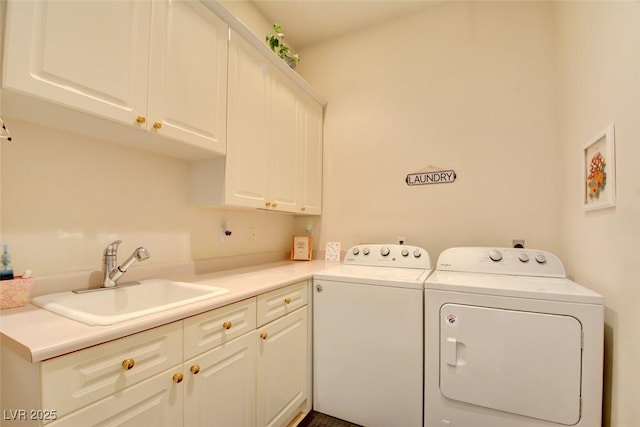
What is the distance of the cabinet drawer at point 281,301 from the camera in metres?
1.45

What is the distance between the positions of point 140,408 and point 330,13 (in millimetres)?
2854

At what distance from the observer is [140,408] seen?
896 millimetres

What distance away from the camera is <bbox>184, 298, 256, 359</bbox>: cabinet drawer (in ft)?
3.48

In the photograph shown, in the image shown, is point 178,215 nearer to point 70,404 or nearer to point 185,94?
point 185,94

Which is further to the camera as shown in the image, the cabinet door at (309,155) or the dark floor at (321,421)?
the cabinet door at (309,155)

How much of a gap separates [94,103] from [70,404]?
3.19 feet

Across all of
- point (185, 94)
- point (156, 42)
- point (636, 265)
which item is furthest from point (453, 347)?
point (156, 42)

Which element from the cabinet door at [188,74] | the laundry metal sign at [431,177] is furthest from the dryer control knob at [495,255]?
the cabinet door at [188,74]

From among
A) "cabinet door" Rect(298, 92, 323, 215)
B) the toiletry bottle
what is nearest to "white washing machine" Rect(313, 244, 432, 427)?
"cabinet door" Rect(298, 92, 323, 215)

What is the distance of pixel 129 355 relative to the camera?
87 cm

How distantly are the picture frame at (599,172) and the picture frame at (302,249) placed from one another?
1.90 metres

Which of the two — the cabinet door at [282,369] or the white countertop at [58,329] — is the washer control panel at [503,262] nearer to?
the cabinet door at [282,369]

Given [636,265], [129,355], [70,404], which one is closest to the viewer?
[70,404]

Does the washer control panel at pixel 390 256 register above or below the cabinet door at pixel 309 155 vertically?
below
